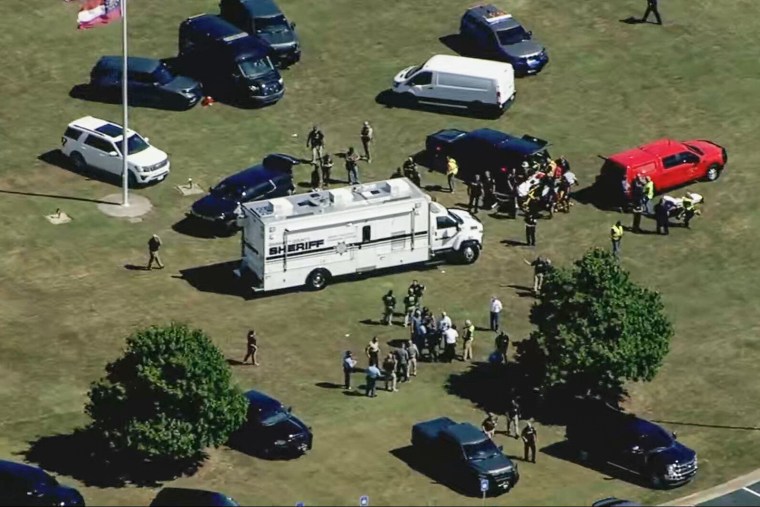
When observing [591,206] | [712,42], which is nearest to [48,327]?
[591,206]

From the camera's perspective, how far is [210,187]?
3605 inches

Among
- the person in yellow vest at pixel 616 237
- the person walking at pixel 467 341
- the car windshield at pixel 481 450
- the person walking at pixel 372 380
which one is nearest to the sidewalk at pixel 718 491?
the car windshield at pixel 481 450

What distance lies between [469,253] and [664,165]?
35.6ft

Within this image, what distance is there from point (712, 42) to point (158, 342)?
139 ft

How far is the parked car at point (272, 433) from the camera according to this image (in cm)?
7338

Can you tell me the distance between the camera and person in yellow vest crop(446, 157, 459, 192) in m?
92.1

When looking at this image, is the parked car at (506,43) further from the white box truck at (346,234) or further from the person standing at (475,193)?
the white box truck at (346,234)

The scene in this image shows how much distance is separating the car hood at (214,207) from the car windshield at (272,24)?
46.7ft

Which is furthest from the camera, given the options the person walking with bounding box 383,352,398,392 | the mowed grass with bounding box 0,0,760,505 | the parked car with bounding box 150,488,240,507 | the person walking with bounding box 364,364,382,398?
the person walking with bounding box 383,352,398,392

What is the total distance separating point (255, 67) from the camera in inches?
3829

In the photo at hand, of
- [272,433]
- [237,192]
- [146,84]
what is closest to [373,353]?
[272,433]

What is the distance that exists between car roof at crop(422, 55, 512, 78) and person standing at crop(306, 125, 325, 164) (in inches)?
278

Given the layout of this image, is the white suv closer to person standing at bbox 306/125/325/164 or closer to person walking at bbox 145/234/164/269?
person walking at bbox 145/234/164/269

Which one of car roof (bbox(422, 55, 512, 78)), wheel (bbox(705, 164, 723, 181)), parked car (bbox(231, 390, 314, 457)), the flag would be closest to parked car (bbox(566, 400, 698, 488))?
parked car (bbox(231, 390, 314, 457))
